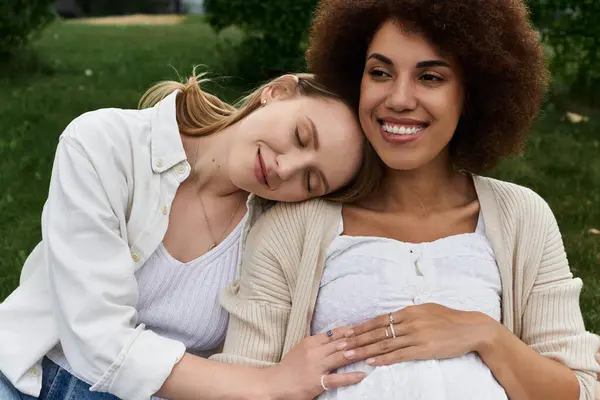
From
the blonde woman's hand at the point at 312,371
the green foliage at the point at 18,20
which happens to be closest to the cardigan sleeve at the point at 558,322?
the blonde woman's hand at the point at 312,371

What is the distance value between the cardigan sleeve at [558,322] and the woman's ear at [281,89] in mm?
889

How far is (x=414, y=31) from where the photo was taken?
240 cm

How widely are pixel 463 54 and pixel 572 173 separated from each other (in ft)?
13.6

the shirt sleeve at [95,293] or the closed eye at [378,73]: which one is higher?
the closed eye at [378,73]

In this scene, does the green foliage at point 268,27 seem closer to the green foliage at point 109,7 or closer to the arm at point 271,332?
the arm at point 271,332

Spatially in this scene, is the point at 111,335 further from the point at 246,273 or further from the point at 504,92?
the point at 504,92

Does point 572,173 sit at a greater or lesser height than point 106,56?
greater

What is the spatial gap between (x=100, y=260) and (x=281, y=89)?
806 millimetres

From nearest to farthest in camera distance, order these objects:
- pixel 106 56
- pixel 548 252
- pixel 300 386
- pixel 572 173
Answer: pixel 300 386 → pixel 548 252 → pixel 572 173 → pixel 106 56

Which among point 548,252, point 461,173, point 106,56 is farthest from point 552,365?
point 106,56

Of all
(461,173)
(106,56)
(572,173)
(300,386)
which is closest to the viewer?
(300,386)

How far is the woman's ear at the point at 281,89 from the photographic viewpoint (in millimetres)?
2719

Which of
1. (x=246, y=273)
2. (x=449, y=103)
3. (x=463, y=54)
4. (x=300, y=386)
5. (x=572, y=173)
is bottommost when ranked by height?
(x=572, y=173)

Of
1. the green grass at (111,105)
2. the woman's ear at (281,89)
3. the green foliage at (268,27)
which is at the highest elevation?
the woman's ear at (281,89)
